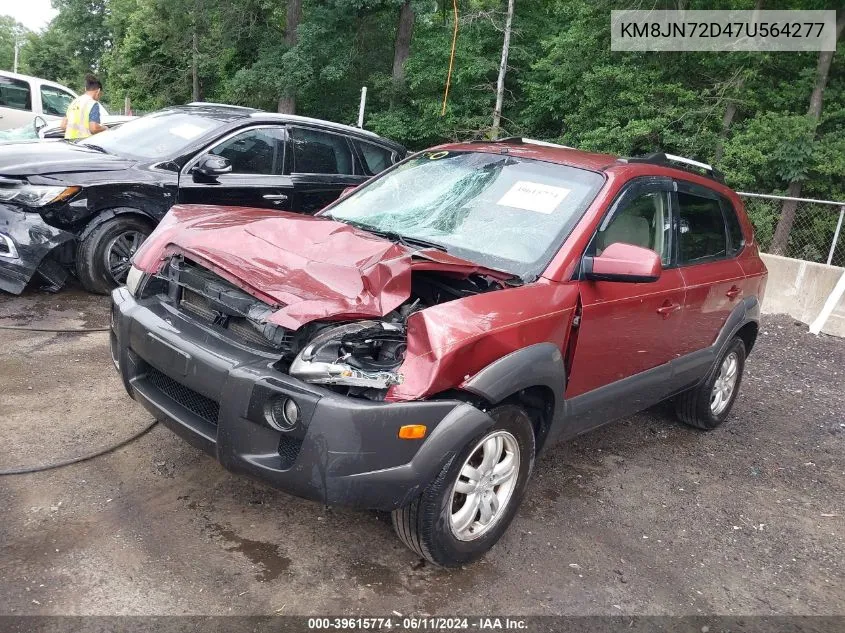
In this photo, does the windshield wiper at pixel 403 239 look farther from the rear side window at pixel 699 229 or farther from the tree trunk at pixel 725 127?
the tree trunk at pixel 725 127

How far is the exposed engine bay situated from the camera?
2.73m

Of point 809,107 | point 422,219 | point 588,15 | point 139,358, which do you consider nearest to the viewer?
point 139,358

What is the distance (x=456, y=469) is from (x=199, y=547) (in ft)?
3.79

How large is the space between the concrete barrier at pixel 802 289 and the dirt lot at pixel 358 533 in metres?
4.30

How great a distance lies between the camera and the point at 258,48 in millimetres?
28266

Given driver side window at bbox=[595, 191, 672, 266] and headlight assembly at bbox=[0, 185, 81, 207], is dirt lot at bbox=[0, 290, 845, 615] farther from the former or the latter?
driver side window at bbox=[595, 191, 672, 266]

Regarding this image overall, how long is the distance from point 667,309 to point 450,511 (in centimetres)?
189

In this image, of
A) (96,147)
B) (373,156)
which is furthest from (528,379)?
(96,147)

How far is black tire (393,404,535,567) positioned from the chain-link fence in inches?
291

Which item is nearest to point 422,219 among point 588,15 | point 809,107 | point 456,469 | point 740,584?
point 456,469

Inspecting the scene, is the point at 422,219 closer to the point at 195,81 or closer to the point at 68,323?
the point at 68,323

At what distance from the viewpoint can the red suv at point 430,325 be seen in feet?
8.98

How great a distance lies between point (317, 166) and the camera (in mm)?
7344

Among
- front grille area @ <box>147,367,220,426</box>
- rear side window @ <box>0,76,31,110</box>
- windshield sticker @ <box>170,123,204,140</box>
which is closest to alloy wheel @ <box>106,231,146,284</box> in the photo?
windshield sticker @ <box>170,123,204,140</box>
